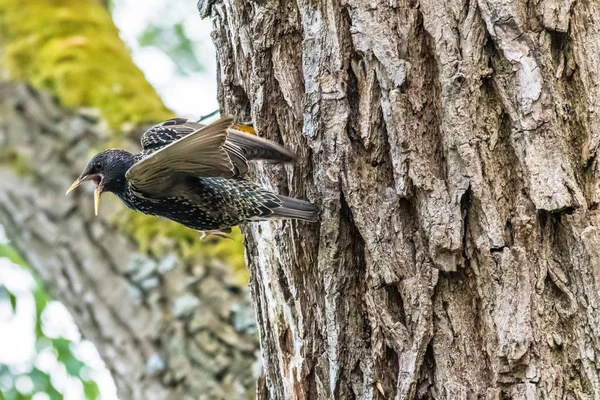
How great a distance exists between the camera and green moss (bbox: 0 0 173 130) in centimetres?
443

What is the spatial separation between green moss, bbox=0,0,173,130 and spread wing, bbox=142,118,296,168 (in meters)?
1.19

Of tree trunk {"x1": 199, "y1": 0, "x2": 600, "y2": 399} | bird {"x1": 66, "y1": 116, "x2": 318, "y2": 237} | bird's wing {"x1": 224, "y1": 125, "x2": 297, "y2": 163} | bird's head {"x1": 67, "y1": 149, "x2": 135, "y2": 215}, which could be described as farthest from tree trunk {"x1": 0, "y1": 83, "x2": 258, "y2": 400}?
tree trunk {"x1": 199, "y1": 0, "x2": 600, "y2": 399}

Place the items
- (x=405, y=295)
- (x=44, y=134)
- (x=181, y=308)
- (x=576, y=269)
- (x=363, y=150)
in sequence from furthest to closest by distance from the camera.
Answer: (x=44, y=134), (x=181, y=308), (x=363, y=150), (x=405, y=295), (x=576, y=269)

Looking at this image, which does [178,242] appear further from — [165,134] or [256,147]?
[256,147]

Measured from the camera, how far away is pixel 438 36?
2.18 m

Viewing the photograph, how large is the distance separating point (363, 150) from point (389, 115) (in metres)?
0.15

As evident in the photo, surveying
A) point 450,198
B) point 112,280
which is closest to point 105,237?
point 112,280

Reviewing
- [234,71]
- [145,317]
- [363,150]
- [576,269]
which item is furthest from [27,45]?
[576,269]

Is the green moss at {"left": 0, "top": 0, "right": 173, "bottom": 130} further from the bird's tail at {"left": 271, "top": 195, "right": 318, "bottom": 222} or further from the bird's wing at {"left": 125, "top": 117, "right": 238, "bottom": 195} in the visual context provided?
the bird's tail at {"left": 271, "top": 195, "right": 318, "bottom": 222}

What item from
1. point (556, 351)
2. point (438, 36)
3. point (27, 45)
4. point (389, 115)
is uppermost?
point (27, 45)

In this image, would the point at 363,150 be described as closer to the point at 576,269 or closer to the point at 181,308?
the point at 576,269

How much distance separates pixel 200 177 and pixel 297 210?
0.76m

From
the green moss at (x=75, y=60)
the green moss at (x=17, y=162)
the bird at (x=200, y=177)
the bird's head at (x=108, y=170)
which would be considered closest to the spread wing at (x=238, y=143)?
the bird at (x=200, y=177)

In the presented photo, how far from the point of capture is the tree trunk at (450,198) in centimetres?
200
